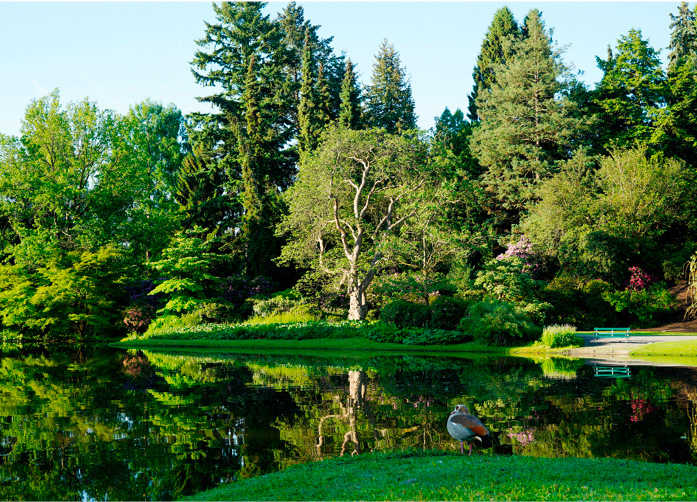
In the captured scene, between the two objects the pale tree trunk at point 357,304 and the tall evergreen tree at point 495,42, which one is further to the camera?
the tall evergreen tree at point 495,42

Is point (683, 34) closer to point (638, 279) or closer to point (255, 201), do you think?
point (638, 279)

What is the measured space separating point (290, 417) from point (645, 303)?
21.5m

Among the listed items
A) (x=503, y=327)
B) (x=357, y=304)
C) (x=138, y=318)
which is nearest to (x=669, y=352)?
Result: (x=503, y=327)

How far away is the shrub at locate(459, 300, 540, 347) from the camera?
20.1 meters

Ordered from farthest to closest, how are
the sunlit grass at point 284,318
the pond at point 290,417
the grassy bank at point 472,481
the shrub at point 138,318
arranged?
the shrub at point 138,318
the sunlit grass at point 284,318
the pond at point 290,417
the grassy bank at point 472,481

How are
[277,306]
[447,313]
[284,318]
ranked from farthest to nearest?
[277,306] → [284,318] → [447,313]

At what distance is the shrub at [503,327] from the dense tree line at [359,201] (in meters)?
0.75

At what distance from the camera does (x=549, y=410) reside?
10.3 meters

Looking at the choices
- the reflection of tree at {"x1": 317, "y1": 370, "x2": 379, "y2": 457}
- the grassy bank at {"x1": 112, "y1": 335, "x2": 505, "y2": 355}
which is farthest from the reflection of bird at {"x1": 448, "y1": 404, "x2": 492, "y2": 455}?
the grassy bank at {"x1": 112, "y1": 335, "x2": 505, "y2": 355}

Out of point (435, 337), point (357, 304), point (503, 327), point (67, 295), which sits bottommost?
point (435, 337)

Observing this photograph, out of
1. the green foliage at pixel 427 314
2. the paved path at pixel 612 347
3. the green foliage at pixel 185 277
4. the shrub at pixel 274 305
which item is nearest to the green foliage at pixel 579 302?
the paved path at pixel 612 347

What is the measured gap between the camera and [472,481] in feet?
18.9

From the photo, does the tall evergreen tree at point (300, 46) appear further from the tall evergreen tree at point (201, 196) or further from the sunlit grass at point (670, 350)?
the sunlit grass at point (670, 350)

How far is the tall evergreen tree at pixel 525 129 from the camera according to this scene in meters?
34.8
